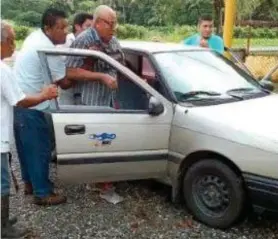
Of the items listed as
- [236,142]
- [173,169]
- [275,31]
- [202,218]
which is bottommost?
[275,31]

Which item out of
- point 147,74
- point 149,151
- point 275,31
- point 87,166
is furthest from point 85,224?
point 275,31

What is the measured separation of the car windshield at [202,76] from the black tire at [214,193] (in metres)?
0.69

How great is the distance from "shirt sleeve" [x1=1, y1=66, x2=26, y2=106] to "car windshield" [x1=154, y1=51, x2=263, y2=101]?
154 centimetres

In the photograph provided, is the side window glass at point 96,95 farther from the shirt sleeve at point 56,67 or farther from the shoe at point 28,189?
the shoe at point 28,189

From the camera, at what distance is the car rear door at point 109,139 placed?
4.34 meters

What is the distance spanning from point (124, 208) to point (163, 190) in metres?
0.62

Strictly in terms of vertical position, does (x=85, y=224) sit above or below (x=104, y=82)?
below

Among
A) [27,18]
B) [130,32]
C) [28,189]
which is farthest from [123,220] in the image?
[27,18]

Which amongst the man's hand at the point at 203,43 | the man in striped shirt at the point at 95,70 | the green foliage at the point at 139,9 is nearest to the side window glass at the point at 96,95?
the man in striped shirt at the point at 95,70

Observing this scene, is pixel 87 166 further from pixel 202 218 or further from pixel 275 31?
pixel 275 31

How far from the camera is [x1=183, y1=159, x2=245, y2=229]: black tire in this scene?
13.7ft

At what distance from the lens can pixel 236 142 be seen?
13.4 ft

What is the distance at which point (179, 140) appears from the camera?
14.6 feet

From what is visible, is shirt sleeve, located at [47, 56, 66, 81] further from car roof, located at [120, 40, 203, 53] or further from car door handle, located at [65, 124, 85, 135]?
car roof, located at [120, 40, 203, 53]
